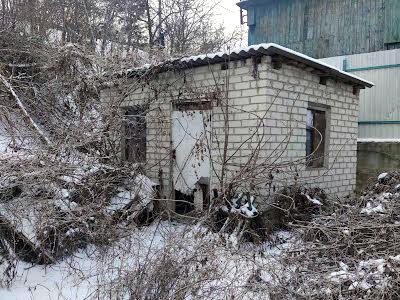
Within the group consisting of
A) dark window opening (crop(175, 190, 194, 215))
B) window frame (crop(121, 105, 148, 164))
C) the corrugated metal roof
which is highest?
the corrugated metal roof

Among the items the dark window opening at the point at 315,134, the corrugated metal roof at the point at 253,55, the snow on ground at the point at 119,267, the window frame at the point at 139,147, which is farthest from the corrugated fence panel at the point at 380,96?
the snow on ground at the point at 119,267

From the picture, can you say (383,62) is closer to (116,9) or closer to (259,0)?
(259,0)

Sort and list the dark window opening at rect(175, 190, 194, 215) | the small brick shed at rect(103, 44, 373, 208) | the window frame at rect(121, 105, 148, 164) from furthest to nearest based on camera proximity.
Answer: the window frame at rect(121, 105, 148, 164), the dark window opening at rect(175, 190, 194, 215), the small brick shed at rect(103, 44, 373, 208)

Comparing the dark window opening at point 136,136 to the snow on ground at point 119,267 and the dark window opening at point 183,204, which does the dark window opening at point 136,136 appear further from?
the snow on ground at point 119,267

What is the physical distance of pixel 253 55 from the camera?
614cm

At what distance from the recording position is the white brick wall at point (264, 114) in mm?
6266

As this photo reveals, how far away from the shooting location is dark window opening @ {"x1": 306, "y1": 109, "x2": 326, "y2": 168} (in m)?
7.36

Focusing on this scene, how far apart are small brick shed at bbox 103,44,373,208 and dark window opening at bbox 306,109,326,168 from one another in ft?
0.06

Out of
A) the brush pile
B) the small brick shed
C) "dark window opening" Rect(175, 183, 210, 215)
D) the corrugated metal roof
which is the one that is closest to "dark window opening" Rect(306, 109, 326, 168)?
the small brick shed

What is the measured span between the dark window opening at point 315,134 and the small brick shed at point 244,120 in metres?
0.02

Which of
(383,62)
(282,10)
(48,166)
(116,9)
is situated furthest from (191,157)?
(116,9)

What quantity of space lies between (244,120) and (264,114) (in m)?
0.38

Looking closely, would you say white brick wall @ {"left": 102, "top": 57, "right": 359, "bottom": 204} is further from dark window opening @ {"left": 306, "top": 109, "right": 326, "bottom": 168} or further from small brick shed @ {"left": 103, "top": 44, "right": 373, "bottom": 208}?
dark window opening @ {"left": 306, "top": 109, "right": 326, "bottom": 168}

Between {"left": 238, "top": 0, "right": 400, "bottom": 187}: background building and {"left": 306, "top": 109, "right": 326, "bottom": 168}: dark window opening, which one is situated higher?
{"left": 238, "top": 0, "right": 400, "bottom": 187}: background building
